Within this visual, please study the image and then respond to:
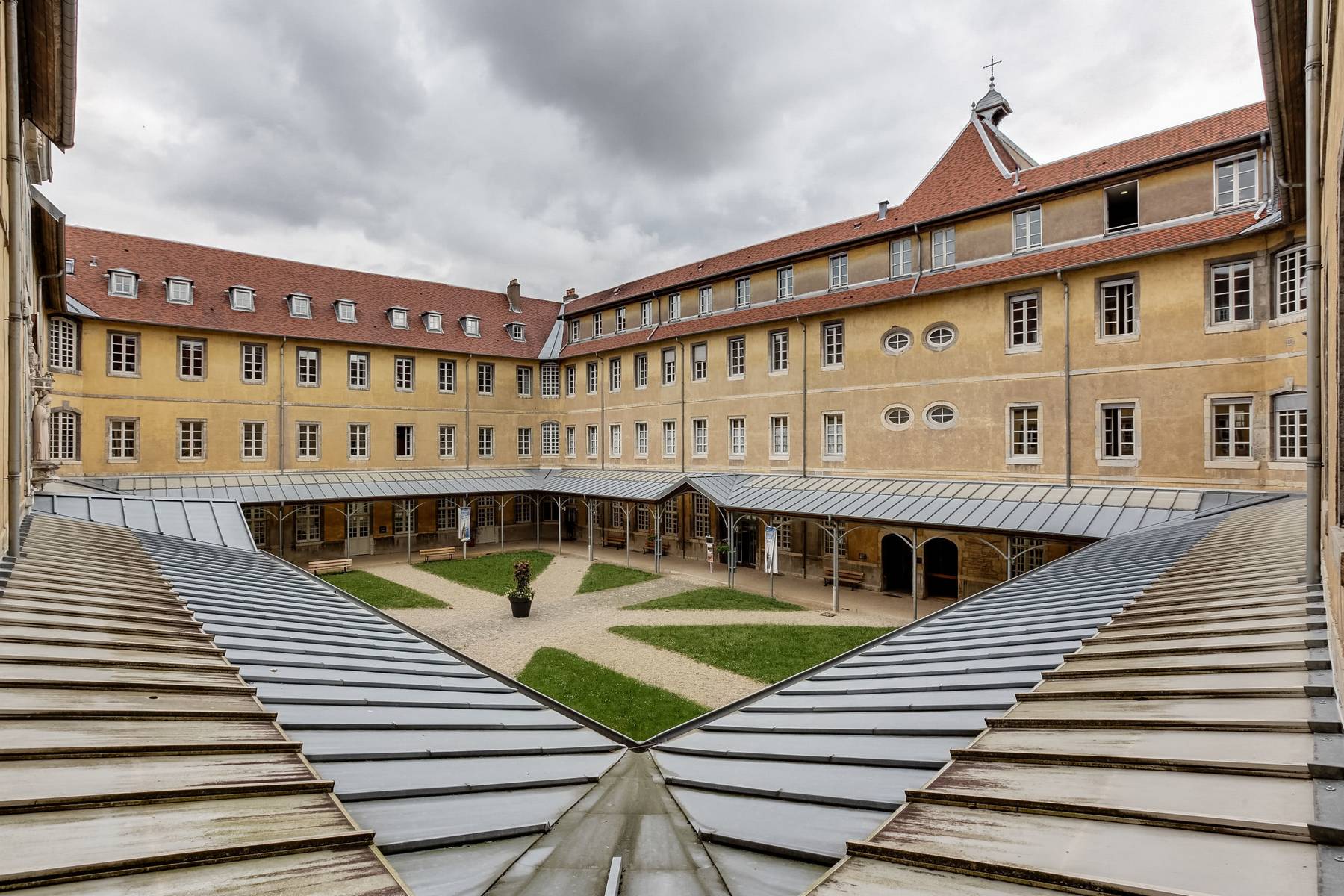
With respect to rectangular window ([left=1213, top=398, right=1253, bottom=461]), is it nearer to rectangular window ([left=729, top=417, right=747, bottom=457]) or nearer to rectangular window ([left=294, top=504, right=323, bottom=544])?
rectangular window ([left=729, top=417, right=747, bottom=457])

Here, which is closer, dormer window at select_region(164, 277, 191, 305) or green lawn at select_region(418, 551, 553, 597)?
green lawn at select_region(418, 551, 553, 597)

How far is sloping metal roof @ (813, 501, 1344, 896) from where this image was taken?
200 cm

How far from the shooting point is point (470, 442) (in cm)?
3014

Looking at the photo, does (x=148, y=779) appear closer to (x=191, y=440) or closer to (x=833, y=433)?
(x=833, y=433)

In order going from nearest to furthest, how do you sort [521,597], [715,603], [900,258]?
1. [521,597]
2. [715,603]
3. [900,258]

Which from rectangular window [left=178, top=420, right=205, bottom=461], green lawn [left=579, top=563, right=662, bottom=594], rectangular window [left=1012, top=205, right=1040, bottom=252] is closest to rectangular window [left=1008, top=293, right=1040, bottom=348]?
rectangular window [left=1012, top=205, right=1040, bottom=252]

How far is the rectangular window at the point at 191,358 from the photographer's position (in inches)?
917

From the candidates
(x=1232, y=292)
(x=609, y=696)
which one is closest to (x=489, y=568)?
(x=609, y=696)

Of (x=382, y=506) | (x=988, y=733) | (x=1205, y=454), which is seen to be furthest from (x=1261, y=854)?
(x=382, y=506)

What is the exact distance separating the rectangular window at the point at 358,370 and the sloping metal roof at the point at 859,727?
85.0 feet

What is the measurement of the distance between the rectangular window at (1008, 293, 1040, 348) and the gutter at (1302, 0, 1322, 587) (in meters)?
11.7

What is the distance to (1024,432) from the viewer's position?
17422mm

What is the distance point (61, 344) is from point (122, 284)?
10.8 ft

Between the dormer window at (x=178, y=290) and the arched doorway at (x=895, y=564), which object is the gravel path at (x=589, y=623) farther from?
the dormer window at (x=178, y=290)
